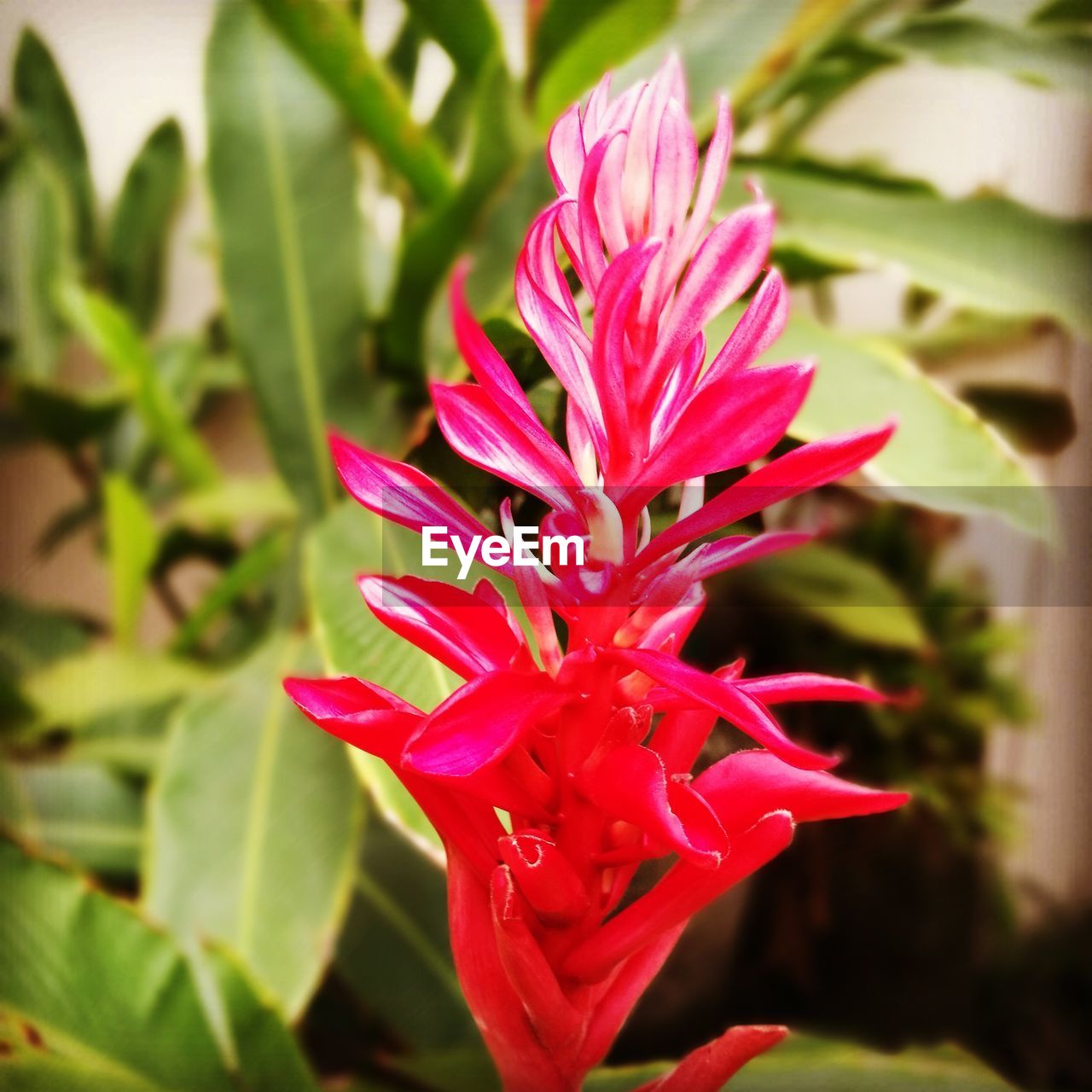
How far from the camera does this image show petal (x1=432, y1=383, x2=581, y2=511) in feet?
0.67

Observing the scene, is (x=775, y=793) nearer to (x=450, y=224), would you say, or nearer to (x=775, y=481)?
(x=775, y=481)

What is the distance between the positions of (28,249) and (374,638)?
31 cm

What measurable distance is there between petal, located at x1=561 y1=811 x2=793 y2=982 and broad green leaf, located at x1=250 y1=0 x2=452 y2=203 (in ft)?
1.01

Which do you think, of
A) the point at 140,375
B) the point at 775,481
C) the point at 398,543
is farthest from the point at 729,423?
the point at 140,375

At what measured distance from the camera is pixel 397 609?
0.66 feet

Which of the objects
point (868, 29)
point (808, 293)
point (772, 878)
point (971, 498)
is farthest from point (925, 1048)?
point (868, 29)

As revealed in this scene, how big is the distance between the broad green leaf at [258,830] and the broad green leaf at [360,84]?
22 centimetres

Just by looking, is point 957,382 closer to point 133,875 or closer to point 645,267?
point 645,267

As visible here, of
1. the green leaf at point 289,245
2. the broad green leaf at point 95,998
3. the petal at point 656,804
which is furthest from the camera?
the green leaf at point 289,245

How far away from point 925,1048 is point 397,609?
0.92 ft

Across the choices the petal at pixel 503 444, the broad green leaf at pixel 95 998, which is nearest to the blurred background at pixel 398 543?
the broad green leaf at pixel 95 998

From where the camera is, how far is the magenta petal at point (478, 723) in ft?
0.57

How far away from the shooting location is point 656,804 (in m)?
0.18

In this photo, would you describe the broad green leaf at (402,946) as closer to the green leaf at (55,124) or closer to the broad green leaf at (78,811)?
the broad green leaf at (78,811)
